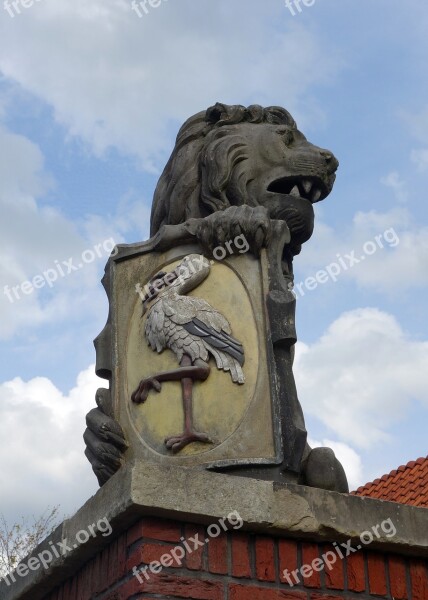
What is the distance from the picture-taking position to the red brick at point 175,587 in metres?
3.05

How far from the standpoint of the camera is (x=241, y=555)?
3230 mm

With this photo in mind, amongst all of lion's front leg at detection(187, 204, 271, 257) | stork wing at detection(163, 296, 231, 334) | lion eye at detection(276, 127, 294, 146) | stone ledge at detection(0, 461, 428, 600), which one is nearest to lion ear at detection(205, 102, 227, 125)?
lion eye at detection(276, 127, 294, 146)

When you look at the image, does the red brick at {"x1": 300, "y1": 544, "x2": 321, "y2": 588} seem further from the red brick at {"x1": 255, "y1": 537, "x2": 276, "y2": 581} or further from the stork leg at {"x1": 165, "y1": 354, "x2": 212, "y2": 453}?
the stork leg at {"x1": 165, "y1": 354, "x2": 212, "y2": 453}

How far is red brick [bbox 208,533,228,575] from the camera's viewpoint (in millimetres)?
3170

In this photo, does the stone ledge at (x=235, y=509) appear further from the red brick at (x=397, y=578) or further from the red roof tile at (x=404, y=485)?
the red roof tile at (x=404, y=485)

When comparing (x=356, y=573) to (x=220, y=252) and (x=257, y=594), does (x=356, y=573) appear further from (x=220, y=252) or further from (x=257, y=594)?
(x=220, y=252)

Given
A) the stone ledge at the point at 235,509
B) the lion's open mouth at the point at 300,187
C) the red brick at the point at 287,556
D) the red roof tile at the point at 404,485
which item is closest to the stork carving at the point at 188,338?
the stone ledge at the point at 235,509

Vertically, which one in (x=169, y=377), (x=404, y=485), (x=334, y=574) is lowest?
(x=334, y=574)

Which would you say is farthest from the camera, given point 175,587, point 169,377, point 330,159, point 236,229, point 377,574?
point 330,159

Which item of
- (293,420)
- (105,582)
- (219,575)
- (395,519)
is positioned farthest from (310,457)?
(105,582)

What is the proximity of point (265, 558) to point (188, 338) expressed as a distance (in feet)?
3.07

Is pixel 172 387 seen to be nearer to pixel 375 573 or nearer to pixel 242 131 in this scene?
pixel 375 573

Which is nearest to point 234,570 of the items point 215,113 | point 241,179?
point 241,179

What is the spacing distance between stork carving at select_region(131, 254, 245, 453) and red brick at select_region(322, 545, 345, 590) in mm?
612
